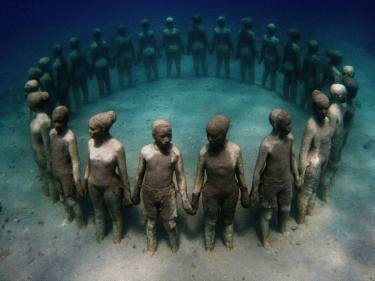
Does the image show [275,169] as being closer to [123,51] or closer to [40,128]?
[40,128]

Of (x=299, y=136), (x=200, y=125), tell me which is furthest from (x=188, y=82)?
(x=299, y=136)

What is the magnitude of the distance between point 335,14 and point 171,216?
1237 inches

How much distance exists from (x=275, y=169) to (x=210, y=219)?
1.19m

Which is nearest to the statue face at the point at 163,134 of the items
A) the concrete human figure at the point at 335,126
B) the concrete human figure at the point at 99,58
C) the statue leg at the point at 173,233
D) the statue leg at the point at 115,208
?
the statue leg at the point at 115,208

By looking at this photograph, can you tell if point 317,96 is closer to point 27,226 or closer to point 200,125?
point 200,125

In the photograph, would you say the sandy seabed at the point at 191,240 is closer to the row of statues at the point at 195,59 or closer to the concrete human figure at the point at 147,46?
the row of statues at the point at 195,59

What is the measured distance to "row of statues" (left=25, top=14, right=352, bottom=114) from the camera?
23.4ft

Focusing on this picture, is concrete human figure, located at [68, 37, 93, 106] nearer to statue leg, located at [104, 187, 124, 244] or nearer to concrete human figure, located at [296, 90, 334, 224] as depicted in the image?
statue leg, located at [104, 187, 124, 244]

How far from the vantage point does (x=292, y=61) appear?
27.2 ft

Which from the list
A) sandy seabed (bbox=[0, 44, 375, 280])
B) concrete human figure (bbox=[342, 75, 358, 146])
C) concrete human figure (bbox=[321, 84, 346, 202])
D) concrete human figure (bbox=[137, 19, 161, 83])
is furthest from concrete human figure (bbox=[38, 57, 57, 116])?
concrete human figure (bbox=[342, 75, 358, 146])

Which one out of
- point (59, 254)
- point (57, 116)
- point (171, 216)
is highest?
point (57, 116)

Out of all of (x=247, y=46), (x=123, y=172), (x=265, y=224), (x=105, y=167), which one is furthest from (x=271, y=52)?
(x=105, y=167)

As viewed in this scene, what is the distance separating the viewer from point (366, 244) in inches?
158

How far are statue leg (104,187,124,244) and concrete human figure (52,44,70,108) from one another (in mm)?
5417
